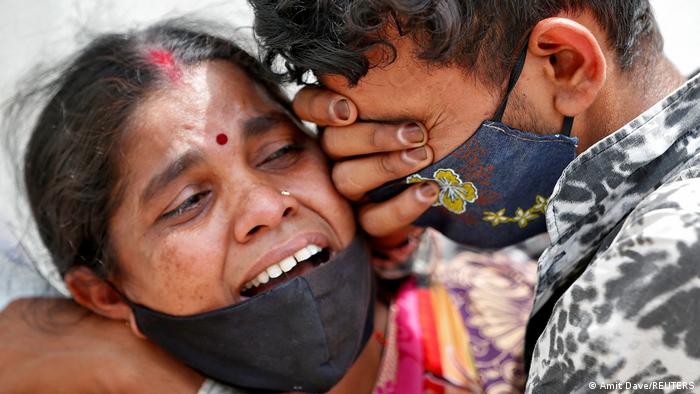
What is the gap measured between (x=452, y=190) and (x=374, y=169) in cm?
26

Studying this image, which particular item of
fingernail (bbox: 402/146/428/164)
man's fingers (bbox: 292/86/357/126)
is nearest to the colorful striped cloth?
fingernail (bbox: 402/146/428/164)

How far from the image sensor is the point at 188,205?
2.39m

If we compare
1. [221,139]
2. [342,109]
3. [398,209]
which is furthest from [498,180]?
[221,139]

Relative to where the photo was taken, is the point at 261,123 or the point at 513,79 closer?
the point at 513,79

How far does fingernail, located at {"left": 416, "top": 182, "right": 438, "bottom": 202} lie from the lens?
239 cm

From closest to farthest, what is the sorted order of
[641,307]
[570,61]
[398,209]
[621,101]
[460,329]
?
[641,307], [570,61], [621,101], [398,209], [460,329]

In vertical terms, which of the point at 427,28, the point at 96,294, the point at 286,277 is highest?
the point at 427,28

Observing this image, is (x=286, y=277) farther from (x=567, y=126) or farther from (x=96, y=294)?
(x=567, y=126)

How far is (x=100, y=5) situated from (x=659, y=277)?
8.57ft

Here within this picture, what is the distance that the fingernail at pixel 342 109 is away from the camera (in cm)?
226

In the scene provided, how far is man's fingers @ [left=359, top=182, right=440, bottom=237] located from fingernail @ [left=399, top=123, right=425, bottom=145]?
21 cm

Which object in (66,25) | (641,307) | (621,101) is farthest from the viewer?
(66,25)

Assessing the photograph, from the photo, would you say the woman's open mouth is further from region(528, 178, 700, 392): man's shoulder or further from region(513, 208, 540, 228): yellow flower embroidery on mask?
Answer: region(528, 178, 700, 392): man's shoulder

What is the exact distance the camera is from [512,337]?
308cm
